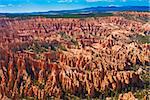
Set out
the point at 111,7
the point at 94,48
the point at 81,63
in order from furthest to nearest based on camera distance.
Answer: the point at 111,7 < the point at 94,48 < the point at 81,63

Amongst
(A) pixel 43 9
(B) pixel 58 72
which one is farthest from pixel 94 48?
(A) pixel 43 9

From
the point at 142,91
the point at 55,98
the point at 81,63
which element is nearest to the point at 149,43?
the point at 81,63

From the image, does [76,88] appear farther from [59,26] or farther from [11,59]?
[59,26]

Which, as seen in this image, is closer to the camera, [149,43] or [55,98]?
[55,98]

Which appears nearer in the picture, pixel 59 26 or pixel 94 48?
pixel 94 48

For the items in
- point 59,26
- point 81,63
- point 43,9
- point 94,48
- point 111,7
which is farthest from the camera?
point 111,7

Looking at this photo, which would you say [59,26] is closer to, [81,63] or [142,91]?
[81,63]
